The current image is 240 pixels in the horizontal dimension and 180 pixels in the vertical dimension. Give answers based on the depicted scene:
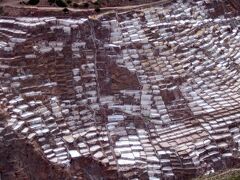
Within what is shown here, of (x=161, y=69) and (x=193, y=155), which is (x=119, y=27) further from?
(x=193, y=155)

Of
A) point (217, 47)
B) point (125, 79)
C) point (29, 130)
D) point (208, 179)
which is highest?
point (217, 47)

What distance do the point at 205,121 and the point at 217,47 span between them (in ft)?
15.3

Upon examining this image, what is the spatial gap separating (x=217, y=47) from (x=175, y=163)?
735 cm

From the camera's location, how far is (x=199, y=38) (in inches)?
1168

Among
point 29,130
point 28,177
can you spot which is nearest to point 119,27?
point 29,130

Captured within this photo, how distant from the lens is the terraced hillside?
24.7 meters

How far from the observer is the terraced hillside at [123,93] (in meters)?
24.7

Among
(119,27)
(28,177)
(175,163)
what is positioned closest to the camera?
(28,177)

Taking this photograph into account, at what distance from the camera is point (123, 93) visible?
26.8m

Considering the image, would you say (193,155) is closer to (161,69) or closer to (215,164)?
(215,164)

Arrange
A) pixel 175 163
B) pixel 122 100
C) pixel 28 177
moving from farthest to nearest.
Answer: pixel 122 100, pixel 175 163, pixel 28 177

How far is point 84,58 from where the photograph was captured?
1077 inches

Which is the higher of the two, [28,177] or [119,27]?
[119,27]

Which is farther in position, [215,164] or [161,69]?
[161,69]
